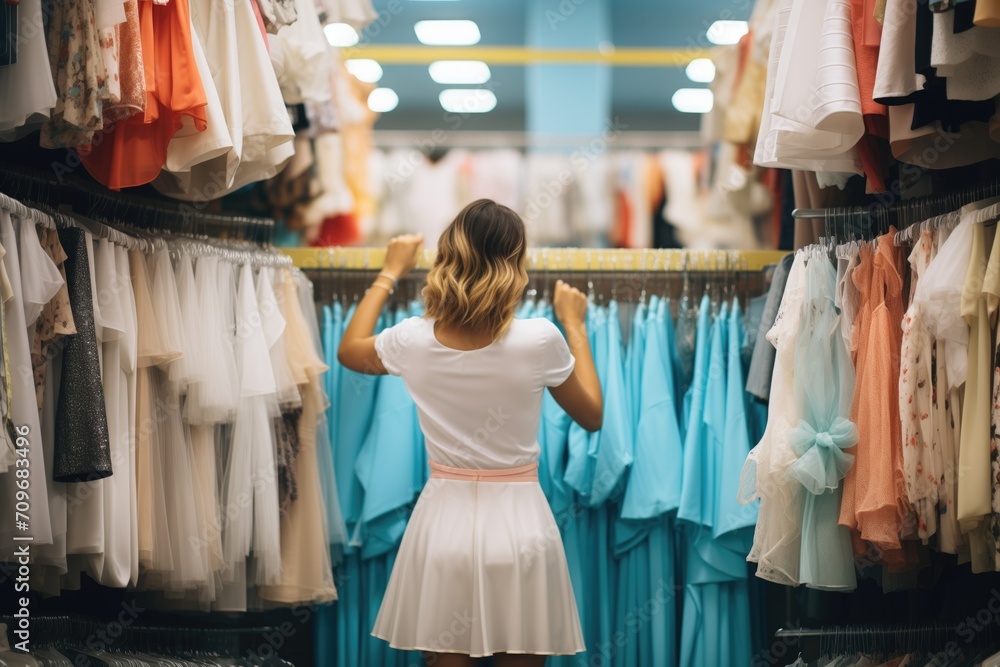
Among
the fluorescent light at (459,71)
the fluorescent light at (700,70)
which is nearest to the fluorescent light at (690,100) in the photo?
the fluorescent light at (700,70)

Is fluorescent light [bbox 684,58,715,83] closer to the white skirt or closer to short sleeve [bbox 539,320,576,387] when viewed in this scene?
short sleeve [bbox 539,320,576,387]

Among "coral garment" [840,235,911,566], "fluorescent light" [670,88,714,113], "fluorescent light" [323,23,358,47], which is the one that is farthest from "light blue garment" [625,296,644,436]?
"fluorescent light" [670,88,714,113]

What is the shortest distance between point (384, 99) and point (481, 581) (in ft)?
21.8

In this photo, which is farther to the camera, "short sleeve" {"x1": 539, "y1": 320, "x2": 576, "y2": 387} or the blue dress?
the blue dress

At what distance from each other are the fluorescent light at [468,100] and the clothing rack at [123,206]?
504 centimetres

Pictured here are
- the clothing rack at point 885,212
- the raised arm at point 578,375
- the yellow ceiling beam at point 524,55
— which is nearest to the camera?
the clothing rack at point 885,212

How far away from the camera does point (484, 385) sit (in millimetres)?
2475

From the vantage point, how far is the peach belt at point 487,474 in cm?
251

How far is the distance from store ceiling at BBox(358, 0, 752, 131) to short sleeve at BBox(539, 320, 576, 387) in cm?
498

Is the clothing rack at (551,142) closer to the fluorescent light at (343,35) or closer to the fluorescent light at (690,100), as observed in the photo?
the fluorescent light at (343,35)

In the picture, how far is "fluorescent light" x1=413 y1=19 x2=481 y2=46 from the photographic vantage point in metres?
7.40

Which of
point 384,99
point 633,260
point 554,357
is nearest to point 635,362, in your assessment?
point 633,260

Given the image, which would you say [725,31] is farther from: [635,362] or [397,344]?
[397,344]

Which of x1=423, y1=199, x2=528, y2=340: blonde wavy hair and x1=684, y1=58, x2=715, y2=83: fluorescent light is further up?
x1=684, y1=58, x2=715, y2=83: fluorescent light
